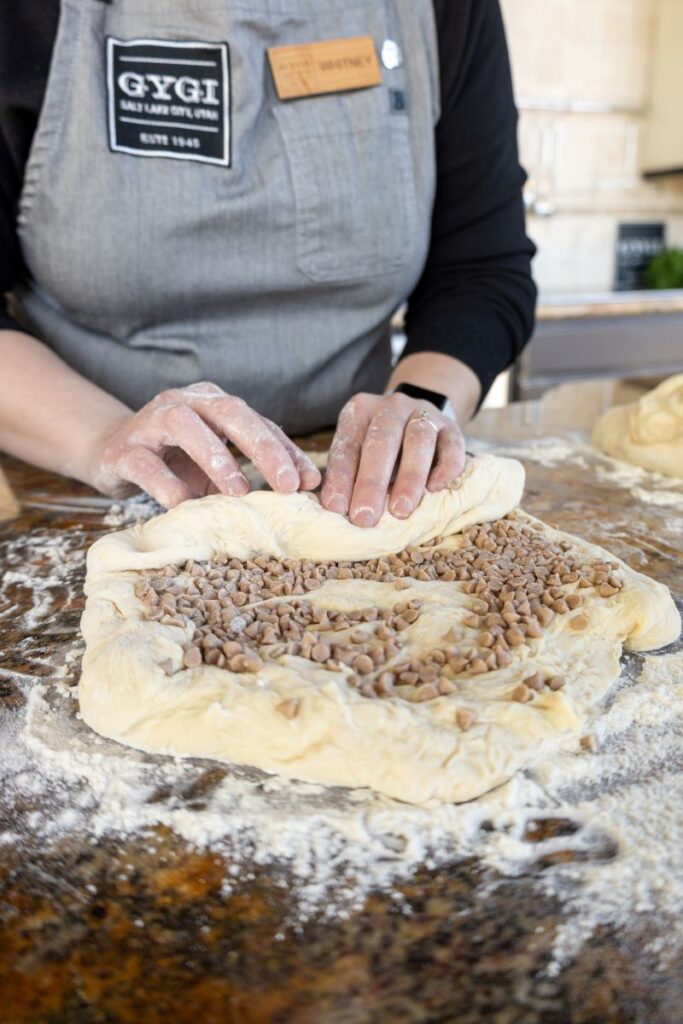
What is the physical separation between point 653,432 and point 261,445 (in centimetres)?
77

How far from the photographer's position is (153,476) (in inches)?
40.9

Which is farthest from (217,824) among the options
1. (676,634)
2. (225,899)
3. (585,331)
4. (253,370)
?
(585,331)

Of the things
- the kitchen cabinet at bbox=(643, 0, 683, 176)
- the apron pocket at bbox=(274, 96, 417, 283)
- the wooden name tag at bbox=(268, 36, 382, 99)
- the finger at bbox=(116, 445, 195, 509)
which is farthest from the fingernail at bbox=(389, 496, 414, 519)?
the kitchen cabinet at bbox=(643, 0, 683, 176)

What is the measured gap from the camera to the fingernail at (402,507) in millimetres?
994

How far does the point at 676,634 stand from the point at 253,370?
32.4 inches

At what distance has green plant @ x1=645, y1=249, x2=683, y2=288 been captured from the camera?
365 centimetres

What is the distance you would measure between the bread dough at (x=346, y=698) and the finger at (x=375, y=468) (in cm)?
9

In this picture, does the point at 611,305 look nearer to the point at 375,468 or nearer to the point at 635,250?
the point at 635,250

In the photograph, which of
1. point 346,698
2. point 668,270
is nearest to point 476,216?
point 346,698

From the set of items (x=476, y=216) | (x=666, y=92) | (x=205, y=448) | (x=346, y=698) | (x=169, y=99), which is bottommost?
(x=346, y=698)

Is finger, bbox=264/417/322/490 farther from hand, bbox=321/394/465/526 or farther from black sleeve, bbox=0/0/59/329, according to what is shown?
black sleeve, bbox=0/0/59/329

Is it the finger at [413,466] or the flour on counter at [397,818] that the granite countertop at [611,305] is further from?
the flour on counter at [397,818]

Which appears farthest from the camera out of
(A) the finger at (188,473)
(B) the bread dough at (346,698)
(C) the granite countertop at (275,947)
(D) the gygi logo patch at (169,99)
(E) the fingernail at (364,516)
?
(D) the gygi logo patch at (169,99)

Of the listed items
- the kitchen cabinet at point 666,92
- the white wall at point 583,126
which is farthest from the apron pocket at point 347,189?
the kitchen cabinet at point 666,92
